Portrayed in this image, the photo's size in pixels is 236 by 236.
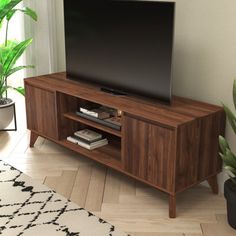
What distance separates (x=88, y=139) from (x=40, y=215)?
0.73 metres

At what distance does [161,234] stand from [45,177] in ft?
3.27

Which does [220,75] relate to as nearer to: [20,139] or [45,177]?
[45,177]

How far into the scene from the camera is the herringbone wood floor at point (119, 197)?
96.0 inches

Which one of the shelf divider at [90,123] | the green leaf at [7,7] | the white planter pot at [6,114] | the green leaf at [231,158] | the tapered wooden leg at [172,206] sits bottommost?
the tapered wooden leg at [172,206]

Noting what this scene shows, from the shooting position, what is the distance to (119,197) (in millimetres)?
2742

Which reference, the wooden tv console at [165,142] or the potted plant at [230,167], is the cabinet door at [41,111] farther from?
the potted plant at [230,167]

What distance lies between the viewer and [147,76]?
2.69 m

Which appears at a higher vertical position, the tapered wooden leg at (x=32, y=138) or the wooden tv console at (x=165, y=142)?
the wooden tv console at (x=165, y=142)

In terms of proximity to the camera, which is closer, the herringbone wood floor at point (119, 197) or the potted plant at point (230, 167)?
the potted plant at point (230, 167)

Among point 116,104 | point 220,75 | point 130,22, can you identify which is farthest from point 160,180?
point 130,22

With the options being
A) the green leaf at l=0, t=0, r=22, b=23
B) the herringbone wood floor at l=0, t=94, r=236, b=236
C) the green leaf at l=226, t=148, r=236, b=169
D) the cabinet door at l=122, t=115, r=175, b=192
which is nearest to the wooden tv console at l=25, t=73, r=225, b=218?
the cabinet door at l=122, t=115, r=175, b=192

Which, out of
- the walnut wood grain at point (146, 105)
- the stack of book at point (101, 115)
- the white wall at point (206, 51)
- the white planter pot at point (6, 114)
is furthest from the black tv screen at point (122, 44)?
the white planter pot at point (6, 114)

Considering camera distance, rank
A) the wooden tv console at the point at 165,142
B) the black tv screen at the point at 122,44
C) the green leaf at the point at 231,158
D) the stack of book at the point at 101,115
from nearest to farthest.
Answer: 1. the green leaf at the point at 231,158
2. the wooden tv console at the point at 165,142
3. the black tv screen at the point at 122,44
4. the stack of book at the point at 101,115

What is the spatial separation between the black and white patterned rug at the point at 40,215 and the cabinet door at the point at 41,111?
502 millimetres
